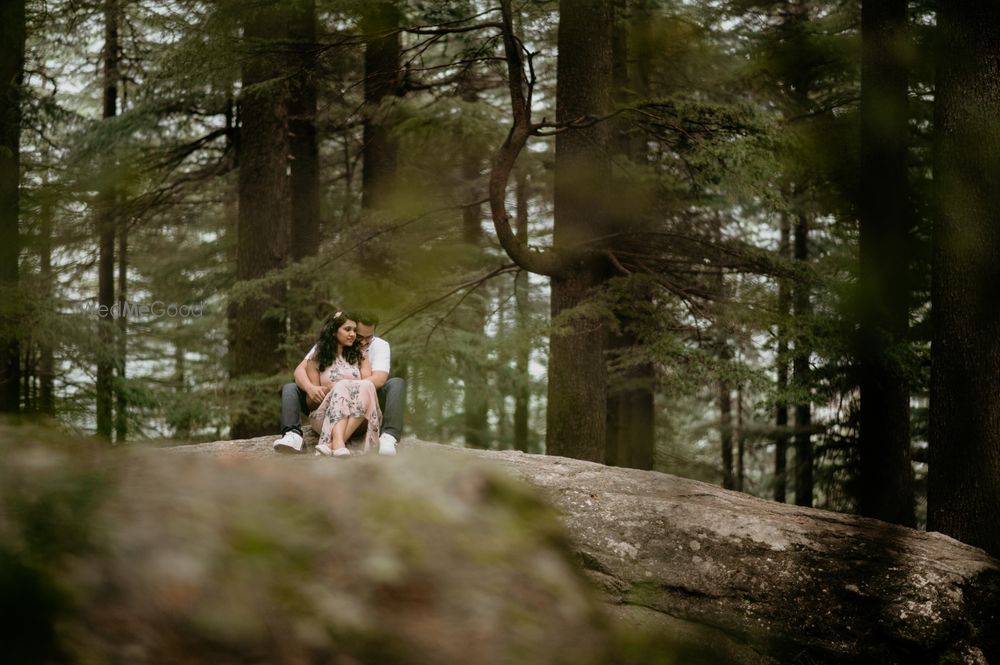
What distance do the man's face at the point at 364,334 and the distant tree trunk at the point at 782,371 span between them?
197 inches

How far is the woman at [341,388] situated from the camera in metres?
6.79

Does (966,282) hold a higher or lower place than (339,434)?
higher

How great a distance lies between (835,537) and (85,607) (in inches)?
183

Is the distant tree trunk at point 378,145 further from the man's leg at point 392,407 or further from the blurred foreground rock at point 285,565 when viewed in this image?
the blurred foreground rock at point 285,565

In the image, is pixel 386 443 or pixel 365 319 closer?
pixel 386 443

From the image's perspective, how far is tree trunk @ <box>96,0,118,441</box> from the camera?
10484 mm

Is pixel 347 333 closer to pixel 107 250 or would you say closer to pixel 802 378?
pixel 802 378

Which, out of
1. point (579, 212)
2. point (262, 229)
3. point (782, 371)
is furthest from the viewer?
point (262, 229)

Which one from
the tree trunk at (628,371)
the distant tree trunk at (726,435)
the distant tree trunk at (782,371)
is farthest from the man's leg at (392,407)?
the distant tree trunk at (726,435)

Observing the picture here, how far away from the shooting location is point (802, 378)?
10.8 meters

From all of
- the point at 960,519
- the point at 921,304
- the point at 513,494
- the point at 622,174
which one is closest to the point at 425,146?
the point at 622,174

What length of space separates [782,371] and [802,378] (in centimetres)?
111

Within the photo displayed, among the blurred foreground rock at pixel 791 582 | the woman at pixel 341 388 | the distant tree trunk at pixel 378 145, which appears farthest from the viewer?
the distant tree trunk at pixel 378 145

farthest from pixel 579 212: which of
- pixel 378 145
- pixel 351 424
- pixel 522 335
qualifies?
pixel 378 145
